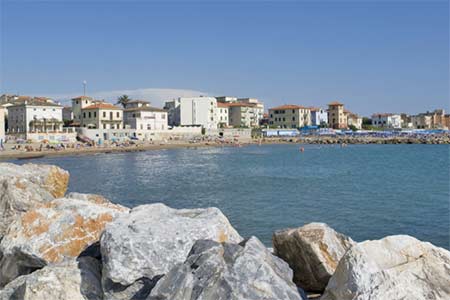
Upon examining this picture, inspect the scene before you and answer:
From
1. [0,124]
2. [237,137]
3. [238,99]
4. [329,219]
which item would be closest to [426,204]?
[329,219]

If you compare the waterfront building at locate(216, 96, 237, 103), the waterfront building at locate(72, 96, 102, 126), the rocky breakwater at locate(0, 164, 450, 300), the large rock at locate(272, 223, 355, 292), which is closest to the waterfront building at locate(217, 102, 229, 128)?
the waterfront building at locate(216, 96, 237, 103)

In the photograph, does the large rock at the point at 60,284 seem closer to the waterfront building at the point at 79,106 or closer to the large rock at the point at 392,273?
the large rock at the point at 392,273

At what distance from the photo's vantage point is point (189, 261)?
18.9ft

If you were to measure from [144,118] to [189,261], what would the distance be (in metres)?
95.4

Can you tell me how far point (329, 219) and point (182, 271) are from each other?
49.9ft

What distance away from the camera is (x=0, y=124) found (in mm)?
71562

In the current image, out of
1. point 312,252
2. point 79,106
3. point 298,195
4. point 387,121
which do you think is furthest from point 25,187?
point 387,121

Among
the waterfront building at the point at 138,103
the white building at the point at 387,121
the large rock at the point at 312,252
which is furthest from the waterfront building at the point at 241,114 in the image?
the large rock at the point at 312,252

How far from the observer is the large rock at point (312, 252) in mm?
6930

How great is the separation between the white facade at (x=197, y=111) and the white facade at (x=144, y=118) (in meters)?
14.9

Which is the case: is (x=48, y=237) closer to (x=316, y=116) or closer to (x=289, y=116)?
(x=289, y=116)

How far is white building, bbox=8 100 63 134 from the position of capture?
81875 mm

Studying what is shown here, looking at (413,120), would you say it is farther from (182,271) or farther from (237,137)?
(182,271)

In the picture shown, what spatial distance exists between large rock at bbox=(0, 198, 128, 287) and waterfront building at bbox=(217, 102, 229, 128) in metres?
114
